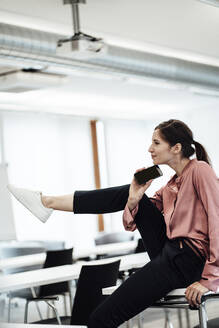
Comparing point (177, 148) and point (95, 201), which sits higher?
point (177, 148)

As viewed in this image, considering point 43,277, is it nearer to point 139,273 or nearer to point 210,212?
point 139,273

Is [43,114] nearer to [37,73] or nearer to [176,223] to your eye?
[37,73]

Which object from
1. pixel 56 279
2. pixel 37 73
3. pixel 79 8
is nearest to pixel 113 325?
pixel 56 279

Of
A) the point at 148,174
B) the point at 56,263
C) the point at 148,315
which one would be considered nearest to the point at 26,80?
the point at 56,263

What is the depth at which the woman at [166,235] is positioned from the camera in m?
2.58

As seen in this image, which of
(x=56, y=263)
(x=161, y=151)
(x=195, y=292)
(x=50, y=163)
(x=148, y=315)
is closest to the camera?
(x=195, y=292)

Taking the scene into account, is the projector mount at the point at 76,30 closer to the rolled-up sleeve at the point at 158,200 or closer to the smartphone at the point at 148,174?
the rolled-up sleeve at the point at 158,200

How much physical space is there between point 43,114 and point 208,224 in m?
9.05

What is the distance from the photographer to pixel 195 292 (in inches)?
99.5

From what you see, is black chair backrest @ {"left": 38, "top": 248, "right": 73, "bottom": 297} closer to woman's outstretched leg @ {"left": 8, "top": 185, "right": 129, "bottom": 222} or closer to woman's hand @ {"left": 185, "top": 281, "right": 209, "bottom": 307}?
woman's outstretched leg @ {"left": 8, "top": 185, "right": 129, "bottom": 222}

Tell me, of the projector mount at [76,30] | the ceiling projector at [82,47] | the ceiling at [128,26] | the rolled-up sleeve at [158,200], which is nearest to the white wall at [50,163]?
the ceiling at [128,26]

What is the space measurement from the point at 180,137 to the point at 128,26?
4.63 meters

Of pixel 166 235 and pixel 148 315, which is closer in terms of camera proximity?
pixel 166 235

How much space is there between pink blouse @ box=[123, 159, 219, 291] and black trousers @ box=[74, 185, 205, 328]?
0.06m
